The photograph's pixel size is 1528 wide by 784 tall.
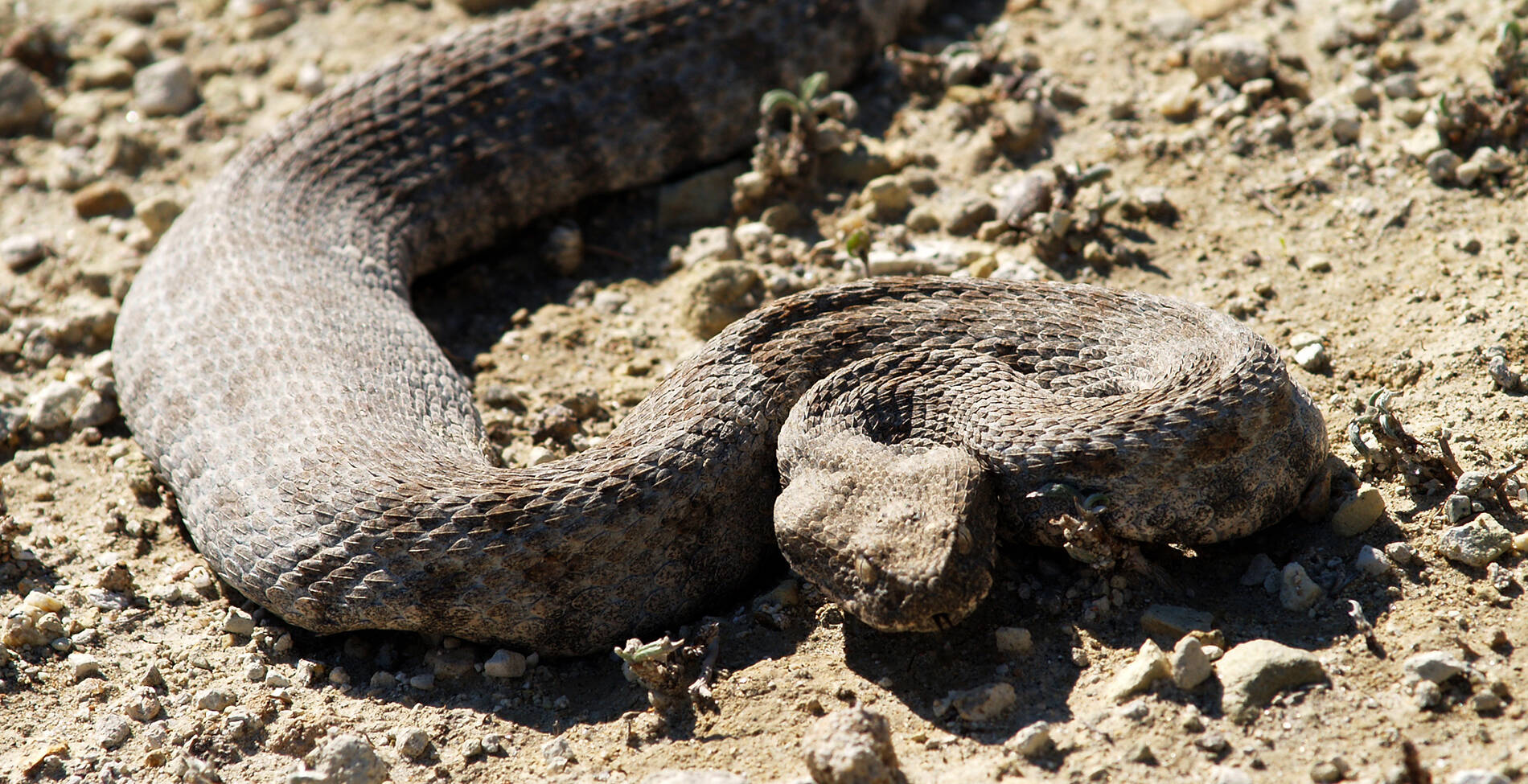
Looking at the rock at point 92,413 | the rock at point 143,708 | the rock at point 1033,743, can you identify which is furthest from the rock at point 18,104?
the rock at point 1033,743

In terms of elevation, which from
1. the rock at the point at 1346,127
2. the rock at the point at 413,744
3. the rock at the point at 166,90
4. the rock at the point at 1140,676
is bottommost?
the rock at the point at 413,744

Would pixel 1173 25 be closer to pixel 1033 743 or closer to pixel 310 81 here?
pixel 1033 743

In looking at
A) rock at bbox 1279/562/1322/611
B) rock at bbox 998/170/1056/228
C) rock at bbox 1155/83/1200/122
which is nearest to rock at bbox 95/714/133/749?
rock at bbox 1279/562/1322/611

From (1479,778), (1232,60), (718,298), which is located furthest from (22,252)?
(1479,778)

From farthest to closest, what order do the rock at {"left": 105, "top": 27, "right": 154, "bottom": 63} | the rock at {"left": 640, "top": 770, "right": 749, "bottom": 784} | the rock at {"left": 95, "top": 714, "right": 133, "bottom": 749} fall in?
the rock at {"left": 105, "top": 27, "right": 154, "bottom": 63}
the rock at {"left": 95, "top": 714, "right": 133, "bottom": 749}
the rock at {"left": 640, "top": 770, "right": 749, "bottom": 784}

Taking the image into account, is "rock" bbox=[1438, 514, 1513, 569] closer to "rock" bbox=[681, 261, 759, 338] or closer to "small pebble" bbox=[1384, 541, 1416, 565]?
"small pebble" bbox=[1384, 541, 1416, 565]

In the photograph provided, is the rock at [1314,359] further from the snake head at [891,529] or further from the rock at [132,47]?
the rock at [132,47]

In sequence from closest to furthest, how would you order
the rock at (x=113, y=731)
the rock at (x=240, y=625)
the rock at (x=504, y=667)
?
the rock at (x=113, y=731), the rock at (x=504, y=667), the rock at (x=240, y=625)
